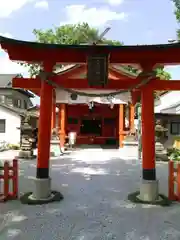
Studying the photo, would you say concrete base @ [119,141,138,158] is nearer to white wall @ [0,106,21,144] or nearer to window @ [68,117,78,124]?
window @ [68,117,78,124]

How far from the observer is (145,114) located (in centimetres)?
727

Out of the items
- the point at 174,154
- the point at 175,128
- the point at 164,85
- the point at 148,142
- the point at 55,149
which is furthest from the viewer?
the point at 175,128

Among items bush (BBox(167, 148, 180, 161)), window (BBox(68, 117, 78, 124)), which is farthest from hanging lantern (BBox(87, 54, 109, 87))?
window (BBox(68, 117, 78, 124))

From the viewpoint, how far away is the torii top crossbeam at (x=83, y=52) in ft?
22.5

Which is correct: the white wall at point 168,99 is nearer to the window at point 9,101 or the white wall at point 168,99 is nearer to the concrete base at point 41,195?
the window at point 9,101

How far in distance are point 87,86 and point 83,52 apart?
3.01ft

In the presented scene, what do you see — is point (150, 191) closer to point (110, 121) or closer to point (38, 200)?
point (38, 200)

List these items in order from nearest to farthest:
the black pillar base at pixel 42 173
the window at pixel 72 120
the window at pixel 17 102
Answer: the black pillar base at pixel 42 173, the window at pixel 72 120, the window at pixel 17 102

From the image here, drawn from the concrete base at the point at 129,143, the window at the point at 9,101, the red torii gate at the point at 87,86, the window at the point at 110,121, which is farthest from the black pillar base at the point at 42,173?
the window at the point at 9,101

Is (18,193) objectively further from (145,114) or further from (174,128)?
(174,128)

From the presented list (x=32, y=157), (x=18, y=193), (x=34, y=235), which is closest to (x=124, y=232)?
(x=34, y=235)

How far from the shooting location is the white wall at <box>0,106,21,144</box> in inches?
936

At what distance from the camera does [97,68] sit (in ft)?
22.8

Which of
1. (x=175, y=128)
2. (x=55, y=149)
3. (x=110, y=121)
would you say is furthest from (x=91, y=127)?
(x=55, y=149)
